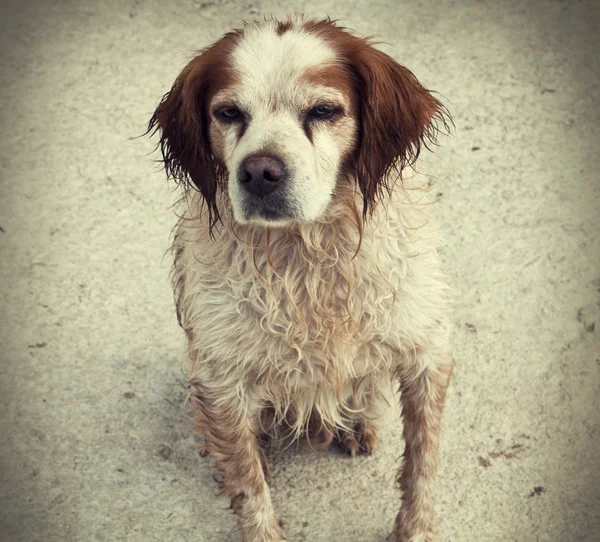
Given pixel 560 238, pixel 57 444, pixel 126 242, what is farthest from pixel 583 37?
pixel 57 444

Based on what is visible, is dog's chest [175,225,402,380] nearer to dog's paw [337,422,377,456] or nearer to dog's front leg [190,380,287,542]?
dog's front leg [190,380,287,542]

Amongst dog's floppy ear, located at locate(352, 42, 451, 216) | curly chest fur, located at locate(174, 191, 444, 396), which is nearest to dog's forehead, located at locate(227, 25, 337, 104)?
dog's floppy ear, located at locate(352, 42, 451, 216)

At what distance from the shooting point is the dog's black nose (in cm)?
195

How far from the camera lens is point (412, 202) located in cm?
229

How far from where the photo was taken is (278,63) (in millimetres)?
1987

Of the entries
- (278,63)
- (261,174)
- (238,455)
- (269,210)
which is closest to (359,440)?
(238,455)

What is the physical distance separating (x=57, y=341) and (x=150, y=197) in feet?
2.89

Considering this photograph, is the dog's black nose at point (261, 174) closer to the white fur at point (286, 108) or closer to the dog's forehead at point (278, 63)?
the white fur at point (286, 108)

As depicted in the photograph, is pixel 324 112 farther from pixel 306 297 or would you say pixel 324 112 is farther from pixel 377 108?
pixel 306 297

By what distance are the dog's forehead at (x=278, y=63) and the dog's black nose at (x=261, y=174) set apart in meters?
0.17

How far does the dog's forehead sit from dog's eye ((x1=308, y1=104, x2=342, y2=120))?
0.18 ft

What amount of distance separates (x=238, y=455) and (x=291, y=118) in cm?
109

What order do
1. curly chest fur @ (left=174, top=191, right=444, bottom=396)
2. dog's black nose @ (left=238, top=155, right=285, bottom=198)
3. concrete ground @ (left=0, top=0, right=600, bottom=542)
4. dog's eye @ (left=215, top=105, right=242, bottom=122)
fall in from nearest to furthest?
1. dog's black nose @ (left=238, top=155, right=285, bottom=198)
2. dog's eye @ (left=215, top=105, right=242, bottom=122)
3. curly chest fur @ (left=174, top=191, right=444, bottom=396)
4. concrete ground @ (left=0, top=0, right=600, bottom=542)

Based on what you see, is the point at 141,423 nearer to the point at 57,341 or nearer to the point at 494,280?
the point at 57,341
